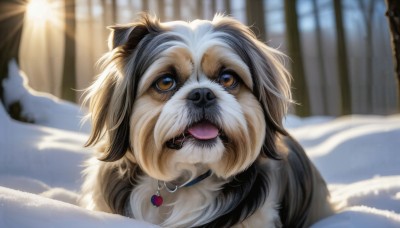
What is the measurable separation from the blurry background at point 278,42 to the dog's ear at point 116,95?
6.47 feet

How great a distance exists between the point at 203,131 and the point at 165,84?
0.27m

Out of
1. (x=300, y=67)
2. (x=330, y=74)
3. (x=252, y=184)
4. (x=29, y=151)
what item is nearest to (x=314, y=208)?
(x=252, y=184)

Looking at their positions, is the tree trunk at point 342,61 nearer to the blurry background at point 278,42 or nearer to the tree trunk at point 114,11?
the blurry background at point 278,42

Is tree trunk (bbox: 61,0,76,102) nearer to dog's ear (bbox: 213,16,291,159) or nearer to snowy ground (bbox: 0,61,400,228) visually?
snowy ground (bbox: 0,61,400,228)

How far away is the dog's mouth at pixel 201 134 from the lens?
2072 mm

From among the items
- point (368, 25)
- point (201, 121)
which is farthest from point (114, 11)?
point (368, 25)

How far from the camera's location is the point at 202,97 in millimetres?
2018

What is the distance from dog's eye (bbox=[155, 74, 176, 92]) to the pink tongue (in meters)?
0.20

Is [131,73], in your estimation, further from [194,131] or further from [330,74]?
[330,74]

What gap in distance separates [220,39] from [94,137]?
75 centimetres

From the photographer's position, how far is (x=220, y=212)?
2266 millimetres

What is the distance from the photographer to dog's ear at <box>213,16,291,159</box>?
2272 millimetres

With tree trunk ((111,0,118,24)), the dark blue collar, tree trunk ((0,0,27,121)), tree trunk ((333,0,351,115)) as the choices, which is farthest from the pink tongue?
tree trunk ((333,0,351,115))

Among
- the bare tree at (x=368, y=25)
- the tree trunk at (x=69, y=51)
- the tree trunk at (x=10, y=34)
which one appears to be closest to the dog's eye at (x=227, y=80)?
the tree trunk at (x=10, y=34)
